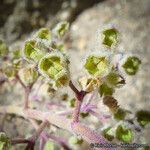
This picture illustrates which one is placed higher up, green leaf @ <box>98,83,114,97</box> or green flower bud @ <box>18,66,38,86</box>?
green flower bud @ <box>18,66,38,86</box>

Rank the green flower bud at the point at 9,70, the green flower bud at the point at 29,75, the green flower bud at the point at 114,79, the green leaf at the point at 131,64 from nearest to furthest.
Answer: the green flower bud at the point at 114,79
the green leaf at the point at 131,64
the green flower bud at the point at 29,75
the green flower bud at the point at 9,70

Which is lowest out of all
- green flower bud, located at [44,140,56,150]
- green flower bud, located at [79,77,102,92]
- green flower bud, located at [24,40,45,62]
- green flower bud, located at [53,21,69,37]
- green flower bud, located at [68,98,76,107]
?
green flower bud, located at [44,140,56,150]

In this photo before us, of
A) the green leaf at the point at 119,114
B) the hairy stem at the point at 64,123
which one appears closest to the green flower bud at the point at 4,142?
the hairy stem at the point at 64,123

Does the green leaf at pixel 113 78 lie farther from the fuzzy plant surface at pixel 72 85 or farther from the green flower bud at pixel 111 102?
the green flower bud at pixel 111 102

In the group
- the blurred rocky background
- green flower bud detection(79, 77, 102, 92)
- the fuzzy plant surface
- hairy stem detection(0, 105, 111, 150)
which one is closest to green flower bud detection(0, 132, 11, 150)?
the fuzzy plant surface

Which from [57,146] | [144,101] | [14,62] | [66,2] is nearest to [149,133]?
[144,101]

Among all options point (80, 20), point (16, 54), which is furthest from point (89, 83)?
point (80, 20)

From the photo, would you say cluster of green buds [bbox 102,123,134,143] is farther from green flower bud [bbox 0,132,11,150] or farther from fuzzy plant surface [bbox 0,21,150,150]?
green flower bud [bbox 0,132,11,150]
